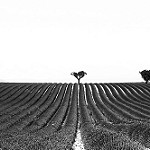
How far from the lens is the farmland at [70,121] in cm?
1742

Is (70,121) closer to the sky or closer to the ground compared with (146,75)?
closer to the ground

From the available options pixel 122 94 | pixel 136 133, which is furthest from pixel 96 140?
pixel 122 94

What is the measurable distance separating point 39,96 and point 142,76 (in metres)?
38.5

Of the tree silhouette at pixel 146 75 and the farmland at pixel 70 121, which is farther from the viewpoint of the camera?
the tree silhouette at pixel 146 75

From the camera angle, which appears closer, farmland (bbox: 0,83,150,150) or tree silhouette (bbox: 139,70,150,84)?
farmland (bbox: 0,83,150,150)

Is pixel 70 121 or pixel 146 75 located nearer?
pixel 70 121

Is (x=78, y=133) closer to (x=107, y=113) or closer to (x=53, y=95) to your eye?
(x=107, y=113)

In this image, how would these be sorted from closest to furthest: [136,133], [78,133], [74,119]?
[136,133] → [78,133] → [74,119]

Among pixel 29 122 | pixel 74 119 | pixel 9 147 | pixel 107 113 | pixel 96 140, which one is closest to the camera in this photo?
pixel 9 147

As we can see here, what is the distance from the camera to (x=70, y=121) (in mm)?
33406

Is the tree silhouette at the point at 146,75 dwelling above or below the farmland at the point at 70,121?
above

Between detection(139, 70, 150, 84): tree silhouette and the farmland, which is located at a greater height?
detection(139, 70, 150, 84): tree silhouette

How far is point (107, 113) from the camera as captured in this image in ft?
134

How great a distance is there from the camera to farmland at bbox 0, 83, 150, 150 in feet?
57.2
